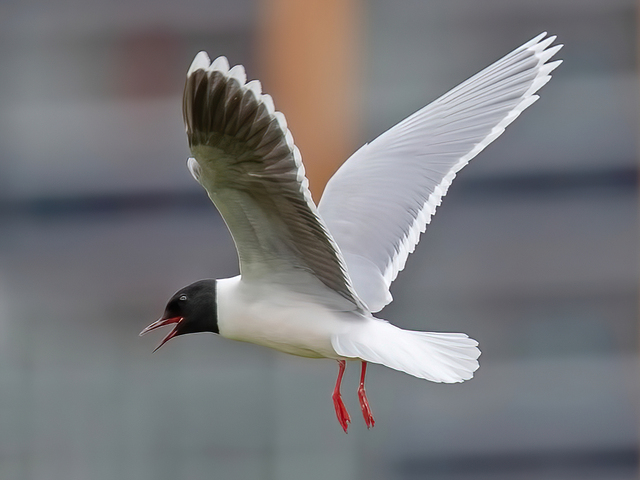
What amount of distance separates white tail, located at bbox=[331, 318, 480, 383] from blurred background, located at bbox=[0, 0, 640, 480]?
4.79m

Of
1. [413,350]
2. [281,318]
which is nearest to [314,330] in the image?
[281,318]

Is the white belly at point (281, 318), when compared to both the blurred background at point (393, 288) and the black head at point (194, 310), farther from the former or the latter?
the blurred background at point (393, 288)

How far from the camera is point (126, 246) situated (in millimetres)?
8680

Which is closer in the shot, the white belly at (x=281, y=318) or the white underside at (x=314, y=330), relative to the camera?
the white underside at (x=314, y=330)

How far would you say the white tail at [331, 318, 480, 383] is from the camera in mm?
2768

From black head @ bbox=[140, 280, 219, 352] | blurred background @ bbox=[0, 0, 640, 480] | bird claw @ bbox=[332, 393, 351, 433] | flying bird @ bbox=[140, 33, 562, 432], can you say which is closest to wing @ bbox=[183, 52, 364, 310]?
flying bird @ bbox=[140, 33, 562, 432]

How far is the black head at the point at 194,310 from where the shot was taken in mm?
3076

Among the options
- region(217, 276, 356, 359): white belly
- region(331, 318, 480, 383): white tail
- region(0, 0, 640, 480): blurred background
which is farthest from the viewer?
region(0, 0, 640, 480): blurred background

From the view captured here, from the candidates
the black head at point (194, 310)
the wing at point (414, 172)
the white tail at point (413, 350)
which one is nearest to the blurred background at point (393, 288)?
the wing at point (414, 172)

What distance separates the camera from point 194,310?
310 cm

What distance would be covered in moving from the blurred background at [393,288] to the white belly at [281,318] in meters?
A: 4.72

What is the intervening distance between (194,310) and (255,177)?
2.10 ft

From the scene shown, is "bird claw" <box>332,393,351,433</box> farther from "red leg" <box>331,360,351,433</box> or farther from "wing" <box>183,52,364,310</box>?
"wing" <box>183,52,364,310</box>

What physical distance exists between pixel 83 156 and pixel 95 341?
1276mm
